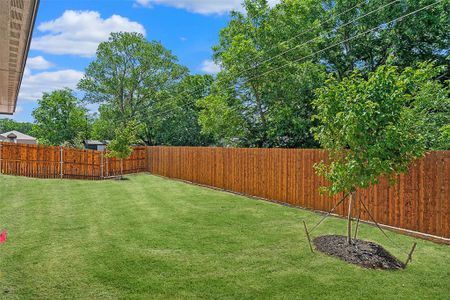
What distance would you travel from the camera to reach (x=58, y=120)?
42062 millimetres

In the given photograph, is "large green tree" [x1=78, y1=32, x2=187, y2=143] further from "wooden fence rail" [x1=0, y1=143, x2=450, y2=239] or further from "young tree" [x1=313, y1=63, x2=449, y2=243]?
Answer: "young tree" [x1=313, y1=63, x2=449, y2=243]

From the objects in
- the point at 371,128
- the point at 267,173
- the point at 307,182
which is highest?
the point at 371,128

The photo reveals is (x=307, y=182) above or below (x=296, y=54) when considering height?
below

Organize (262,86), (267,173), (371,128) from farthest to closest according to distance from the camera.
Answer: (262,86) → (267,173) → (371,128)

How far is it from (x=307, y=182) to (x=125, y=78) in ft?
115

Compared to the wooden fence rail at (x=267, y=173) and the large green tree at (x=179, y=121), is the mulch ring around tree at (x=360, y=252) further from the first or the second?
the large green tree at (x=179, y=121)

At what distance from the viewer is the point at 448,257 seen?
690 centimetres

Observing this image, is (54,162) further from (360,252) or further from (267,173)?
(360,252)

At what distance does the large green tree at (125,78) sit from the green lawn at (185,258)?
3202cm

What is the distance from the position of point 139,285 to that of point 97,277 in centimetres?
76

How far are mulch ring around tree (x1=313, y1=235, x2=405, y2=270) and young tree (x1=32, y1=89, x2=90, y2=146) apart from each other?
38.8m

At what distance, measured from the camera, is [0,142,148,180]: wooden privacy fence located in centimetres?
1761

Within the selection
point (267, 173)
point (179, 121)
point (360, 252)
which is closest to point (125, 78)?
point (179, 121)

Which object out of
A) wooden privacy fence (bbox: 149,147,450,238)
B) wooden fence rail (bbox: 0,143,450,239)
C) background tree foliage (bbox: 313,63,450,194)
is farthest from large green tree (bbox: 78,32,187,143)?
background tree foliage (bbox: 313,63,450,194)
